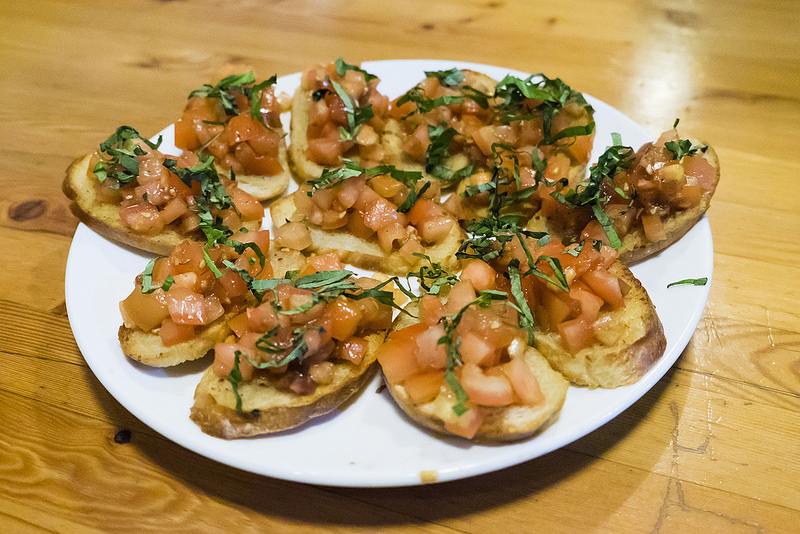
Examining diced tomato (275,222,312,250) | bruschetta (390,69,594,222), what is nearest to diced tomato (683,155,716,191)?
bruschetta (390,69,594,222)

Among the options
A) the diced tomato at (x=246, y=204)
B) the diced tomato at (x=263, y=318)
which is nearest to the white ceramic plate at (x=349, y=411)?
the diced tomato at (x=263, y=318)

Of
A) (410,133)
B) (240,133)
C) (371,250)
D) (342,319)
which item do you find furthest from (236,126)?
(342,319)

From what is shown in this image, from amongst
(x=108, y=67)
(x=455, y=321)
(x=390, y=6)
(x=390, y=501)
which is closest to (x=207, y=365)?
(x=390, y=501)

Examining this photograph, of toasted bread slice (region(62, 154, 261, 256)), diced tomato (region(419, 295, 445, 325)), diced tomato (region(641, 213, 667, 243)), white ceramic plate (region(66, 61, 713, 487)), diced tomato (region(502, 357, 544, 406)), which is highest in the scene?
diced tomato (region(641, 213, 667, 243))

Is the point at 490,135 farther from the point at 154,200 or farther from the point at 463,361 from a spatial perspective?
the point at 154,200

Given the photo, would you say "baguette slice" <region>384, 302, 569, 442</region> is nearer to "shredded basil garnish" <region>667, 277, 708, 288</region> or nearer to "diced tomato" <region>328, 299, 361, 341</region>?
"diced tomato" <region>328, 299, 361, 341</region>

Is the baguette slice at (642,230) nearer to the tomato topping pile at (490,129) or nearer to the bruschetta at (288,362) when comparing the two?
the tomato topping pile at (490,129)

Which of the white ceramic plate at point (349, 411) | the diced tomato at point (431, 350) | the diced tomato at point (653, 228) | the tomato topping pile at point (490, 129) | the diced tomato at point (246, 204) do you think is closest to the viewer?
the white ceramic plate at point (349, 411)
